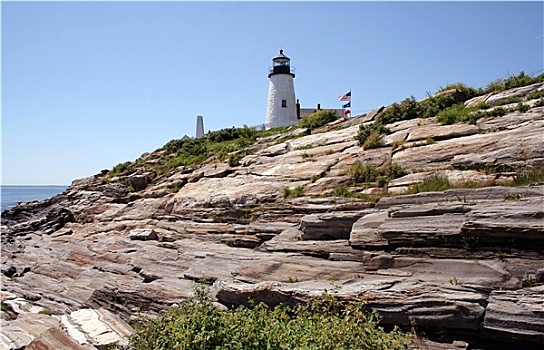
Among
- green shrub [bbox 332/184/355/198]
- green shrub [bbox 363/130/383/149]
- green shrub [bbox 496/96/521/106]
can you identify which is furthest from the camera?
green shrub [bbox 363/130/383/149]

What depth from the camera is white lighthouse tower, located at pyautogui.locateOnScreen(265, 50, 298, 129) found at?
40.0 metres

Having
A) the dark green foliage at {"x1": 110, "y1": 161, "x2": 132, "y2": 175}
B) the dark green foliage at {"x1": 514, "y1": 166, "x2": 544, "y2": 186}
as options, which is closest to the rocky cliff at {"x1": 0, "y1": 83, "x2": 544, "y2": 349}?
the dark green foliage at {"x1": 514, "y1": 166, "x2": 544, "y2": 186}

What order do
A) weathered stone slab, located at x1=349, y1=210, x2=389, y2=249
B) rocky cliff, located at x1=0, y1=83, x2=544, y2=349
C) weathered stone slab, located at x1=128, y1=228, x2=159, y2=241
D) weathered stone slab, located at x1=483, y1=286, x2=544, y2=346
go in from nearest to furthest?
1. weathered stone slab, located at x1=483, y1=286, x2=544, y2=346
2. rocky cliff, located at x1=0, y1=83, x2=544, y2=349
3. weathered stone slab, located at x1=349, y1=210, x2=389, y2=249
4. weathered stone slab, located at x1=128, y1=228, x2=159, y2=241

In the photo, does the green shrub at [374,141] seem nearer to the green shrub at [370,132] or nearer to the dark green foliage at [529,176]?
the green shrub at [370,132]

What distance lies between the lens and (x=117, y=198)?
80.0 ft

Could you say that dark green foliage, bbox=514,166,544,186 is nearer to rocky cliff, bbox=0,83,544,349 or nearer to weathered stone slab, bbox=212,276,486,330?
rocky cliff, bbox=0,83,544,349

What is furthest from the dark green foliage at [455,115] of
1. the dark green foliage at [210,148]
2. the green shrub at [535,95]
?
the dark green foliage at [210,148]

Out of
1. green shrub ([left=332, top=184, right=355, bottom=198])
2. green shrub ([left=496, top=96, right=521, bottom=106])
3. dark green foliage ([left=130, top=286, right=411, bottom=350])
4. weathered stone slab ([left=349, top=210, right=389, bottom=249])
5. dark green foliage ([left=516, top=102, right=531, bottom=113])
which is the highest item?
green shrub ([left=496, top=96, right=521, bottom=106])

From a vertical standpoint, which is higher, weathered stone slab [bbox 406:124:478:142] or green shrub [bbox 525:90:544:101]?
green shrub [bbox 525:90:544:101]

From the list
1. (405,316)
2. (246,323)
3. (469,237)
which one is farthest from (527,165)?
(246,323)

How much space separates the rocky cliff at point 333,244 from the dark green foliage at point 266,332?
991 millimetres

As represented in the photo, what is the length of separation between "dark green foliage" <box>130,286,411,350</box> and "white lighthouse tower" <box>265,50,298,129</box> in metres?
32.7

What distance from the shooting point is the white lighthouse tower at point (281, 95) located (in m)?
40.0

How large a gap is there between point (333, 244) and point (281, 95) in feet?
103
